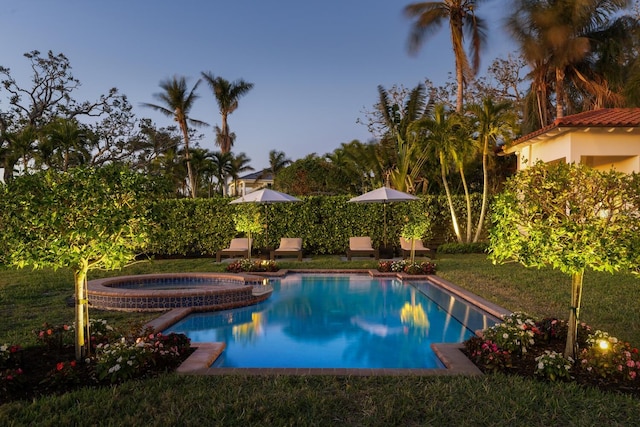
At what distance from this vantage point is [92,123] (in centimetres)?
2908

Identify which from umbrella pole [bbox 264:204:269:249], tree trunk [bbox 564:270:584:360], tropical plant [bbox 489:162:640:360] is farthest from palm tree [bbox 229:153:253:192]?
tree trunk [bbox 564:270:584:360]

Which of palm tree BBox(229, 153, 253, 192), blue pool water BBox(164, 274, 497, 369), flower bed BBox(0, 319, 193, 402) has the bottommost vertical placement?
blue pool water BBox(164, 274, 497, 369)

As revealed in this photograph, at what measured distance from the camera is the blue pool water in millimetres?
5996

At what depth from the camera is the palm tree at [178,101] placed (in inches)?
1399

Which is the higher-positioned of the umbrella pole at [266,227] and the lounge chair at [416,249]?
the umbrella pole at [266,227]

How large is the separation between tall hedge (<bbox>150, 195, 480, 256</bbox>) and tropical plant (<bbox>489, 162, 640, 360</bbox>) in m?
13.0

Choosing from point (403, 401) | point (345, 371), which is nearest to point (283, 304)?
point (345, 371)

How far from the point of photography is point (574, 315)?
4.80 m

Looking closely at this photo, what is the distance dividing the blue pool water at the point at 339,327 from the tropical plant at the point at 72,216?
2047 millimetres

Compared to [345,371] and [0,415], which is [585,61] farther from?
[0,415]

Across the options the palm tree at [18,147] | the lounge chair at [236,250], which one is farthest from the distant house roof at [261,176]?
the lounge chair at [236,250]

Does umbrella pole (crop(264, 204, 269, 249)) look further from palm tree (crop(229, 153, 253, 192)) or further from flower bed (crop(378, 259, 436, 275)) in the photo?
palm tree (crop(229, 153, 253, 192))

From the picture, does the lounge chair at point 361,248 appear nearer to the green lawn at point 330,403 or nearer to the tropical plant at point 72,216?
the green lawn at point 330,403

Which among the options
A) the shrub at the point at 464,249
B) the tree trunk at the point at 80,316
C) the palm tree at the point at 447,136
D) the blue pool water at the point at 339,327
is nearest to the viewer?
the tree trunk at the point at 80,316
